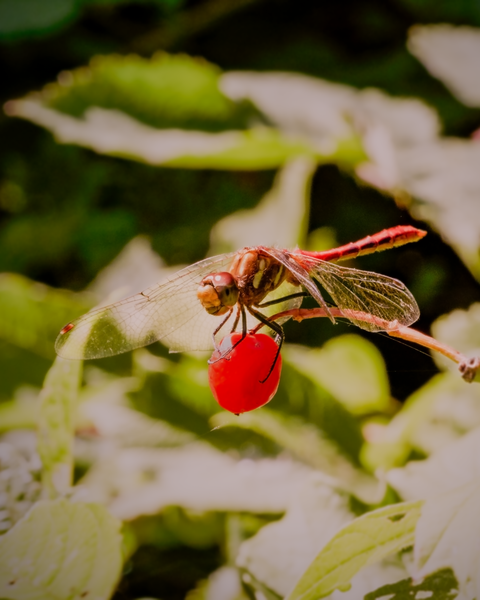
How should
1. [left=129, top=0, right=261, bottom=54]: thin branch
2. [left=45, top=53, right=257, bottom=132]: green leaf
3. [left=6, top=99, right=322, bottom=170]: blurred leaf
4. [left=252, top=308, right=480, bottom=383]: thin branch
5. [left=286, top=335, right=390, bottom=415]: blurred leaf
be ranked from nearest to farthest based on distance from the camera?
1. [left=252, top=308, right=480, bottom=383]: thin branch
2. [left=286, top=335, right=390, bottom=415]: blurred leaf
3. [left=6, top=99, right=322, bottom=170]: blurred leaf
4. [left=45, top=53, right=257, bottom=132]: green leaf
5. [left=129, top=0, right=261, bottom=54]: thin branch

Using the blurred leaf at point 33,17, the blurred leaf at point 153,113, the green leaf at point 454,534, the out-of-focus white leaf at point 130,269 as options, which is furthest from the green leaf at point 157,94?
the green leaf at point 454,534

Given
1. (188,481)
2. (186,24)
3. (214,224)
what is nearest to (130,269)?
(214,224)

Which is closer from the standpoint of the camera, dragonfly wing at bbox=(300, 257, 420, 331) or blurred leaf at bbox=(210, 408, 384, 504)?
dragonfly wing at bbox=(300, 257, 420, 331)

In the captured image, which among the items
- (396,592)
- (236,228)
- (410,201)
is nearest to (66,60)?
(236,228)

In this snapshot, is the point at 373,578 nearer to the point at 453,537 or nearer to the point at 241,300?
the point at 453,537

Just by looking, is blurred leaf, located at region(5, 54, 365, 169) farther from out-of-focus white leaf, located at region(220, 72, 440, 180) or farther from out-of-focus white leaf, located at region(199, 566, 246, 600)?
out-of-focus white leaf, located at region(199, 566, 246, 600)

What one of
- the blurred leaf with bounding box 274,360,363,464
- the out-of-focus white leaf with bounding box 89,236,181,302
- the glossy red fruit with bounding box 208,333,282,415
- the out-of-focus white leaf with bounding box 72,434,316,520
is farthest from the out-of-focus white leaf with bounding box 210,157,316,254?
the glossy red fruit with bounding box 208,333,282,415

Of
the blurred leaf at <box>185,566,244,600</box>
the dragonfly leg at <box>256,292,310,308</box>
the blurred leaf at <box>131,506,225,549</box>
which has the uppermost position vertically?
the dragonfly leg at <box>256,292,310,308</box>
